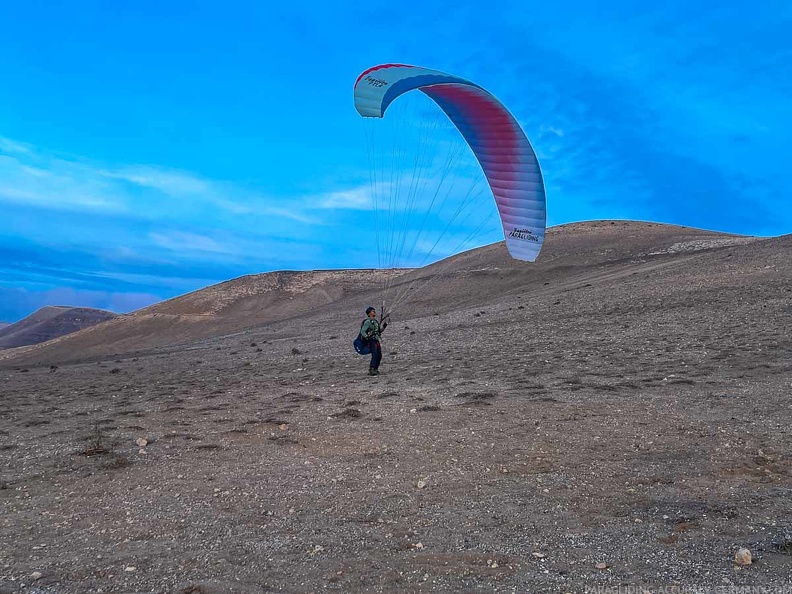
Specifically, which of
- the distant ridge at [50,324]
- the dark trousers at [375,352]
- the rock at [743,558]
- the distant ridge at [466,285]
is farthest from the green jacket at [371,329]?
the distant ridge at [50,324]

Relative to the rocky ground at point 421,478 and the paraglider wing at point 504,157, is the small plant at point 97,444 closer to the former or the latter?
the rocky ground at point 421,478

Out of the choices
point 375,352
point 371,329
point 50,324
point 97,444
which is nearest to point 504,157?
point 371,329

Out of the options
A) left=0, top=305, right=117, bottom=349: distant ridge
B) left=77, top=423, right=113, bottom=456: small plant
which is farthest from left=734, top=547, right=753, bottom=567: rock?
left=0, top=305, right=117, bottom=349: distant ridge

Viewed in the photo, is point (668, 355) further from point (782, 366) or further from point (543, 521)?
point (543, 521)

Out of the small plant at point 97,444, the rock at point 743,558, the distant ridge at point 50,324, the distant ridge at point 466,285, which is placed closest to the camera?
the rock at point 743,558

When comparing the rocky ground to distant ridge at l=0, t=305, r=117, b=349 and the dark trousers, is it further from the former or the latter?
distant ridge at l=0, t=305, r=117, b=349

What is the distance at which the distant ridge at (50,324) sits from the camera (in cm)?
9569

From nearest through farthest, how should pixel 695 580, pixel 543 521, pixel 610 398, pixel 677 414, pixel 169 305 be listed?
1. pixel 695 580
2. pixel 543 521
3. pixel 677 414
4. pixel 610 398
5. pixel 169 305

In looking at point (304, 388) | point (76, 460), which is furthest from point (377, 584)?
point (304, 388)

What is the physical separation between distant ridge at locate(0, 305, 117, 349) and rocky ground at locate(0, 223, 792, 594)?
90.8 m

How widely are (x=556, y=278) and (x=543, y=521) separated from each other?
35.2 m

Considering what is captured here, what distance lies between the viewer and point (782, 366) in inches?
517

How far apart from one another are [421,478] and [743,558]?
353cm

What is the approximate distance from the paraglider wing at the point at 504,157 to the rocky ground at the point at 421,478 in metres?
3.49
